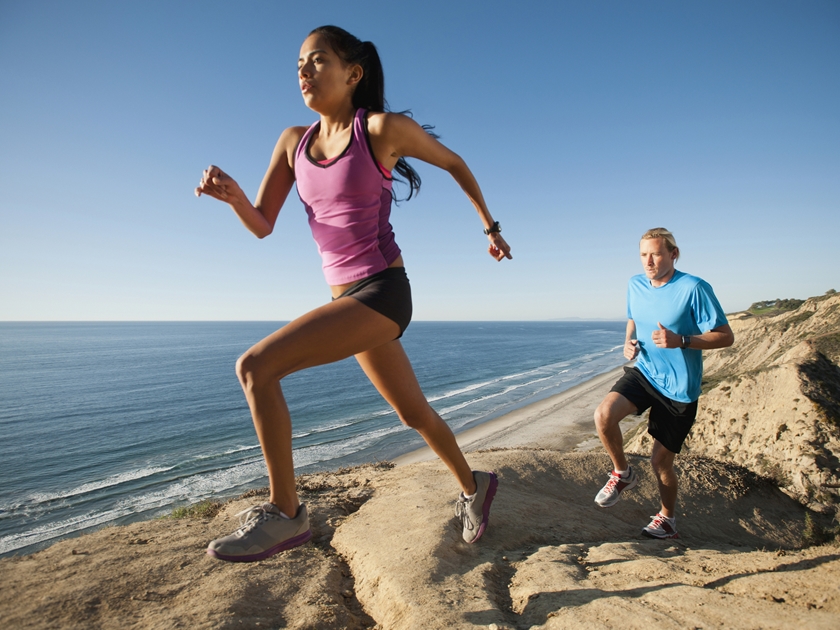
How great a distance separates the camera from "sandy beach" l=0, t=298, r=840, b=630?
7.87 ft

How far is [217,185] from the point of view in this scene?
89.5 inches

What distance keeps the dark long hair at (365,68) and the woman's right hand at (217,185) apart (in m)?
0.79

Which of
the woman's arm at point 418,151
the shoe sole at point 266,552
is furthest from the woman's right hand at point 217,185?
the shoe sole at point 266,552

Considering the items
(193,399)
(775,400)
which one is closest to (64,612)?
(775,400)

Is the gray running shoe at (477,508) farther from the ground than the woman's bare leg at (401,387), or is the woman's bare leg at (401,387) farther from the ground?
the woman's bare leg at (401,387)

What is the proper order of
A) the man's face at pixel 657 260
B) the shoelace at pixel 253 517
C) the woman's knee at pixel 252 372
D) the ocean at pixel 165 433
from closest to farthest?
the woman's knee at pixel 252 372 → the shoelace at pixel 253 517 → the man's face at pixel 657 260 → the ocean at pixel 165 433

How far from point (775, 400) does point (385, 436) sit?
15717 mm

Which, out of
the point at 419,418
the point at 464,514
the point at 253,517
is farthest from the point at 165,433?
the point at 419,418

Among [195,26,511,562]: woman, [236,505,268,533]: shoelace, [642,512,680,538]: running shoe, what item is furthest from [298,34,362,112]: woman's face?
[642,512,680,538]: running shoe

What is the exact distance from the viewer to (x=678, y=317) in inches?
157

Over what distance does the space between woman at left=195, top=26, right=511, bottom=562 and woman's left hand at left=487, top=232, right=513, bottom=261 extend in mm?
245

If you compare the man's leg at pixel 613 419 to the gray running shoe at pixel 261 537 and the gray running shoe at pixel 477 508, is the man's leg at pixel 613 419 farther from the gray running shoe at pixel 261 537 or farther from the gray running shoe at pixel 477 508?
the gray running shoe at pixel 261 537

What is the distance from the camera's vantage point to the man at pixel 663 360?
386 centimetres

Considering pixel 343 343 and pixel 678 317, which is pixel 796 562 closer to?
pixel 678 317
